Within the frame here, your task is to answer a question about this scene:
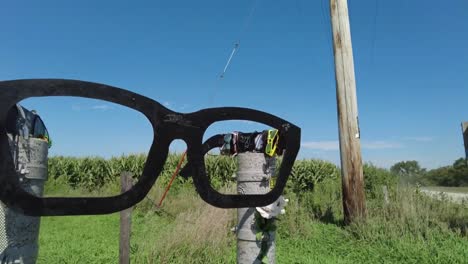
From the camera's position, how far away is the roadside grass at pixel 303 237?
15.8 feet

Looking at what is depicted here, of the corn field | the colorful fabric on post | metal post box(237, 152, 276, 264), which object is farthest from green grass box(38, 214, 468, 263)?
the corn field

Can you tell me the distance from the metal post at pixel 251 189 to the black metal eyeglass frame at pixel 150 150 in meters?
0.19

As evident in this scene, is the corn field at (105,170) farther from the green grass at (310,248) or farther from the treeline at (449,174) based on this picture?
the treeline at (449,174)

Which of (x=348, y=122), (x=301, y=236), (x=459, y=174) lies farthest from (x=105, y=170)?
(x=459, y=174)

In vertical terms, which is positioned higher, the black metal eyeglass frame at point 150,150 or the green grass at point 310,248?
the black metal eyeglass frame at point 150,150

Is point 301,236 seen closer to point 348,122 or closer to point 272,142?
point 348,122

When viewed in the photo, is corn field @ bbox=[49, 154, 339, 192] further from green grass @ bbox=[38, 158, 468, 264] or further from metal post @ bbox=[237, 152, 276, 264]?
metal post @ bbox=[237, 152, 276, 264]

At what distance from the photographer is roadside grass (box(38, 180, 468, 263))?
190 inches

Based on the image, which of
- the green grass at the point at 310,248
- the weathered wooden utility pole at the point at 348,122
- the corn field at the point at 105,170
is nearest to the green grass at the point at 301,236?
the green grass at the point at 310,248

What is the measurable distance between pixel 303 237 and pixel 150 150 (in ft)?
18.5

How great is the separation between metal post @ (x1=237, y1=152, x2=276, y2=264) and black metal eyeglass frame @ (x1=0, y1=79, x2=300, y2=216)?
190 mm

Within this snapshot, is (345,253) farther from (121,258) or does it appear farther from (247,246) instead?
(247,246)

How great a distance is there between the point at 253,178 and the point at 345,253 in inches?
168

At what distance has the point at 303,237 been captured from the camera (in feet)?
20.6
